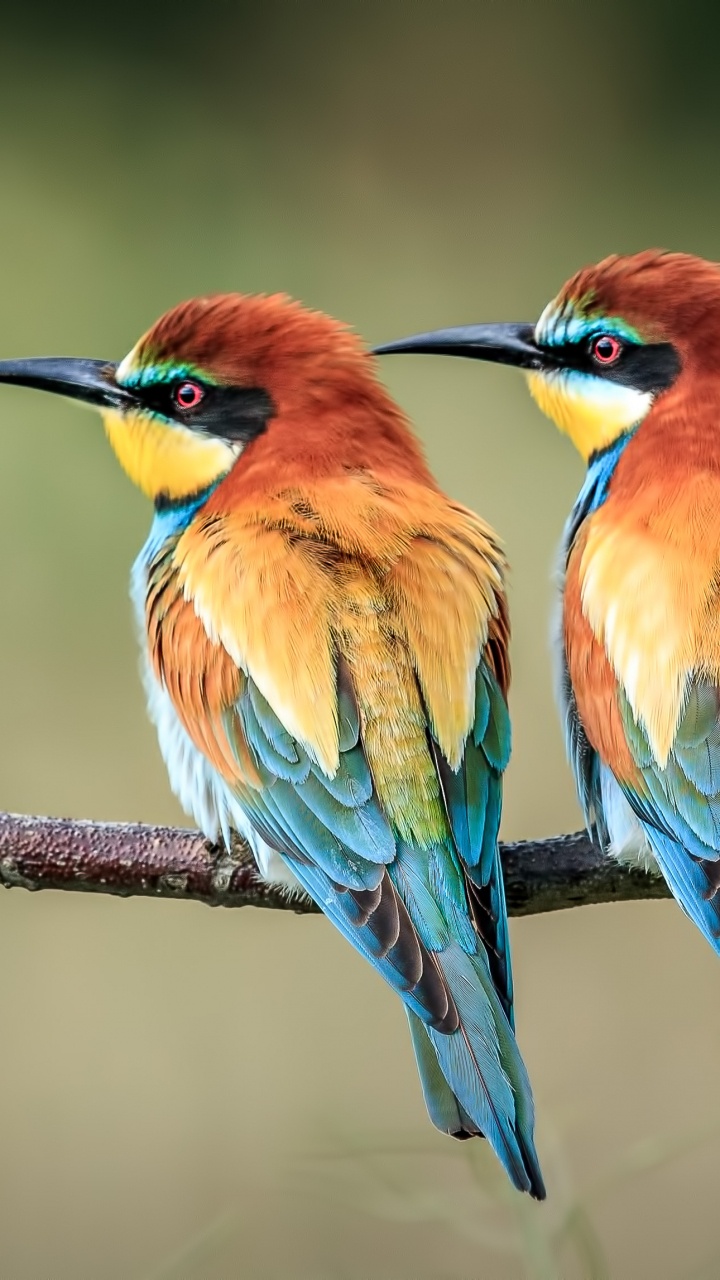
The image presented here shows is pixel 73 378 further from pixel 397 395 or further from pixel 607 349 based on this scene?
pixel 397 395

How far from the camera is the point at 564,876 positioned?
4.77 feet

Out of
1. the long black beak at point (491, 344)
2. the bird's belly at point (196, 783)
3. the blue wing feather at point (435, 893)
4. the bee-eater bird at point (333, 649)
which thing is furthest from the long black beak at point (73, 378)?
the blue wing feather at point (435, 893)

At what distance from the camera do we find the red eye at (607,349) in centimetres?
153

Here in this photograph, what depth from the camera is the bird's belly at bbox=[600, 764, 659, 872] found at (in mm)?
1439

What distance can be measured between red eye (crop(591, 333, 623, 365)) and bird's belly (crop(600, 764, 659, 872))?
36 cm

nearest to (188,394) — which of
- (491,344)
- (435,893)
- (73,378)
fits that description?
(73,378)

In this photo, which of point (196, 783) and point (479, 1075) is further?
point (196, 783)

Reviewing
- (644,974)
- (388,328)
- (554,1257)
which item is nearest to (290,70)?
(388,328)

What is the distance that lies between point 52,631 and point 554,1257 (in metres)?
1.86

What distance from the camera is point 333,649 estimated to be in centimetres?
137

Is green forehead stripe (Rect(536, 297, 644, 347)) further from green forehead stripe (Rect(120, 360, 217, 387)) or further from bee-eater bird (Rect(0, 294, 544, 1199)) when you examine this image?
green forehead stripe (Rect(120, 360, 217, 387))

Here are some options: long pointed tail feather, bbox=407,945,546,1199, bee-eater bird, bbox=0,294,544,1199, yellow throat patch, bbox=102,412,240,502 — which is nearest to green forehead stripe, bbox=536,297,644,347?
bee-eater bird, bbox=0,294,544,1199

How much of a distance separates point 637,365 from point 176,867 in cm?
57

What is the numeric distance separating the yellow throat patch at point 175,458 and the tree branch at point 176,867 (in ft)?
1.08
